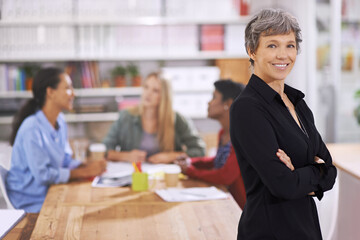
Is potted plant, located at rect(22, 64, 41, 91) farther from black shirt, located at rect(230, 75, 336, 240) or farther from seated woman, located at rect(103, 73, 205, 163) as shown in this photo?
black shirt, located at rect(230, 75, 336, 240)

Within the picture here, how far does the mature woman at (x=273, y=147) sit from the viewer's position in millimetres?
1337

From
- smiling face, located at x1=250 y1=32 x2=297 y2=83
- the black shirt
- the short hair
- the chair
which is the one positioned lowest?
the chair

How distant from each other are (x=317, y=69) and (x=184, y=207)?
3185 millimetres

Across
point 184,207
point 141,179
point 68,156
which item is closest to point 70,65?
point 68,156

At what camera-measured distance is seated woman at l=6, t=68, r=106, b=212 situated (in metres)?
2.59

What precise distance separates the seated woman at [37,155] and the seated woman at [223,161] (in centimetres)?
53

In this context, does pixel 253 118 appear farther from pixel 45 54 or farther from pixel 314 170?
pixel 45 54

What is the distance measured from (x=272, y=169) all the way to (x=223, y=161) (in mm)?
1319

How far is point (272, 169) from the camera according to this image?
1.33 meters

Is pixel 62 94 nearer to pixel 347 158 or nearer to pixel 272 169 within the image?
pixel 347 158

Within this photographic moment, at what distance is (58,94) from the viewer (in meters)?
2.93

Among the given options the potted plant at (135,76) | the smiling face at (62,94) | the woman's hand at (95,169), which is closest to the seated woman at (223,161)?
the woman's hand at (95,169)

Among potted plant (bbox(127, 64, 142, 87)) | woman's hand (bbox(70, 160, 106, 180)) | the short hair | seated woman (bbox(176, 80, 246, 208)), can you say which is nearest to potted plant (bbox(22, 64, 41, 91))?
potted plant (bbox(127, 64, 142, 87))

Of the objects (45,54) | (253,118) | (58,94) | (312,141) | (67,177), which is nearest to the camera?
(253,118)
